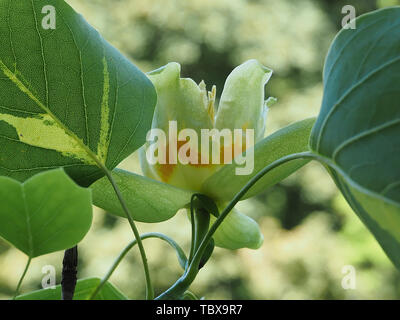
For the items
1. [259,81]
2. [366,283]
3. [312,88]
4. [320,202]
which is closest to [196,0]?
[312,88]

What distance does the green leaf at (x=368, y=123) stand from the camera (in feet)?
0.72

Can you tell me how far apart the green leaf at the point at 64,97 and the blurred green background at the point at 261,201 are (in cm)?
298

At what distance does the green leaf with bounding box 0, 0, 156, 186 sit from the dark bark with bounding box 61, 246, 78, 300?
0.14ft

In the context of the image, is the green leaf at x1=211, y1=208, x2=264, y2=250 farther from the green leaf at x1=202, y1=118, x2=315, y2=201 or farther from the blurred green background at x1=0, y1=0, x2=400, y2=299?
the blurred green background at x1=0, y1=0, x2=400, y2=299

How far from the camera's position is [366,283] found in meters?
3.53

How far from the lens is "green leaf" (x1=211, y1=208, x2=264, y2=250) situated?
336mm

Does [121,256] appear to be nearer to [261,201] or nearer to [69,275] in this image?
[69,275]

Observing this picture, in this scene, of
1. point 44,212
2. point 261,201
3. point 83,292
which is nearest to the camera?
point 44,212

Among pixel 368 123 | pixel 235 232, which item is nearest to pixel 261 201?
pixel 235 232

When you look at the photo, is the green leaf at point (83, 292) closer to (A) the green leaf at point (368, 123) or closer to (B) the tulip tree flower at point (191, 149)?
(B) the tulip tree flower at point (191, 149)

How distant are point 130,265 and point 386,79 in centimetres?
339

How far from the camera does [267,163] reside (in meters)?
0.29

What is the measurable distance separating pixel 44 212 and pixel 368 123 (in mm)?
143

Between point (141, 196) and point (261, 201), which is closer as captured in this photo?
point (141, 196)
